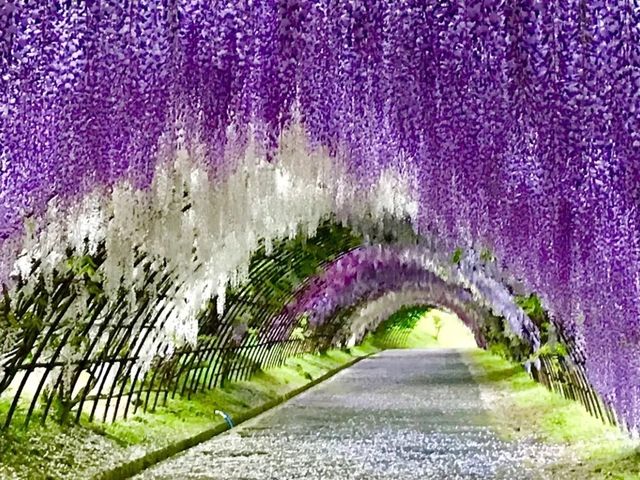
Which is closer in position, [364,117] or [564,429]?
[364,117]

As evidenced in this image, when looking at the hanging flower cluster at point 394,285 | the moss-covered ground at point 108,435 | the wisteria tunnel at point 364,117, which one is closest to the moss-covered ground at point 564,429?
the hanging flower cluster at point 394,285

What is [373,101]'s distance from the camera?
11.7ft

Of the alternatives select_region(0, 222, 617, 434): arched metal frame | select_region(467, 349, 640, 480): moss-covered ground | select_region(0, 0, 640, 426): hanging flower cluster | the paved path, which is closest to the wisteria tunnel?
select_region(0, 0, 640, 426): hanging flower cluster

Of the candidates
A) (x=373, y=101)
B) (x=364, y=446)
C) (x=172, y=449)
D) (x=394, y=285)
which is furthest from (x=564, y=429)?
(x=394, y=285)

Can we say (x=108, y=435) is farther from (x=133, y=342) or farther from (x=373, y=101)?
(x=373, y=101)

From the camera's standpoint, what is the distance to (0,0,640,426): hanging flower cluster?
9.36 ft

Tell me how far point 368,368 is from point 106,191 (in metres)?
26.8

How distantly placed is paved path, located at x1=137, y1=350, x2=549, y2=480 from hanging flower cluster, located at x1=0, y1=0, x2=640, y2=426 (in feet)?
14.9

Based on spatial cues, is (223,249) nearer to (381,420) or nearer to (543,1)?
(381,420)

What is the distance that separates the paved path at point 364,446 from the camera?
9047 millimetres

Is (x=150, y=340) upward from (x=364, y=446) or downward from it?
upward

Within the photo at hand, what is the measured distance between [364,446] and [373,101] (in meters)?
7.86

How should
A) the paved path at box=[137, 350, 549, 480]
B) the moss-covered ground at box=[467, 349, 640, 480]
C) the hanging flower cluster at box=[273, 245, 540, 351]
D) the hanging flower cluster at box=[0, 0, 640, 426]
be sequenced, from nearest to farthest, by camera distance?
1. the hanging flower cluster at box=[0, 0, 640, 426]
2. the moss-covered ground at box=[467, 349, 640, 480]
3. the paved path at box=[137, 350, 549, 480]
4. the hanging flower cluster at box=[273, 245, 540, 351]

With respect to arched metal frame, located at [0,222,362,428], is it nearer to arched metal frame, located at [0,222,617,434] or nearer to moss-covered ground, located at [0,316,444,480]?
arched metal frame, located at [0,222,617,434]
